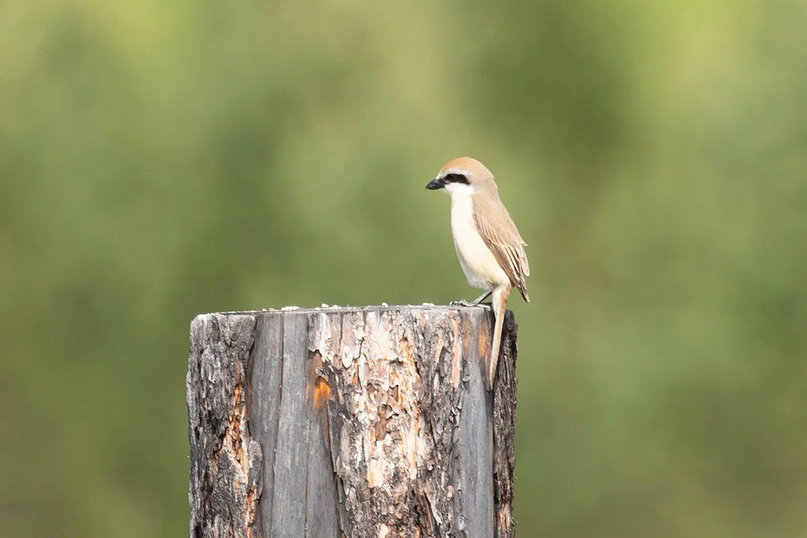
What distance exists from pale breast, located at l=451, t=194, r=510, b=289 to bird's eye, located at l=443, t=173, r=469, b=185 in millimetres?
69

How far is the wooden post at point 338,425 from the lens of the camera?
253 centimetres

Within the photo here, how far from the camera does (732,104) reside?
379 inches

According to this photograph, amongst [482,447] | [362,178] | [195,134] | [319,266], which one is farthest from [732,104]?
[482,447]

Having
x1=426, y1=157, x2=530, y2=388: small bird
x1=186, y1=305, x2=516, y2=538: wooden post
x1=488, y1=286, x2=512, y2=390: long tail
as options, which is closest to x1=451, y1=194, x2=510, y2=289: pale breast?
x1=426, y1=157, x2=530, y2=388: small bird

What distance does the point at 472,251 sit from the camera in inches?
148

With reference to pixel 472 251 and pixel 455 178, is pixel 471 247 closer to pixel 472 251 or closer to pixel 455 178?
pixel 472 251

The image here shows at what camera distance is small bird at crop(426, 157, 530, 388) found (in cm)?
367

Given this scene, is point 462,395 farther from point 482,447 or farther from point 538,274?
point 538,274

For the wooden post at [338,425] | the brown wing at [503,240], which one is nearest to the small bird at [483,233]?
the brown wing at [503,240]

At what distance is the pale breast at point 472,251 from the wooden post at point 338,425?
1.03 meters

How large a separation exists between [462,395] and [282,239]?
21.2ft

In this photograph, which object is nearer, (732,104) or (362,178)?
(362,178)

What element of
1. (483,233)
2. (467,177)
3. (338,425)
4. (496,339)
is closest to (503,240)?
(483,233)

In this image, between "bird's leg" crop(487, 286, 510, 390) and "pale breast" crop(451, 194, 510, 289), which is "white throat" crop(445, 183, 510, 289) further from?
"bird's leg" crop(487, 286, 510, 390)
